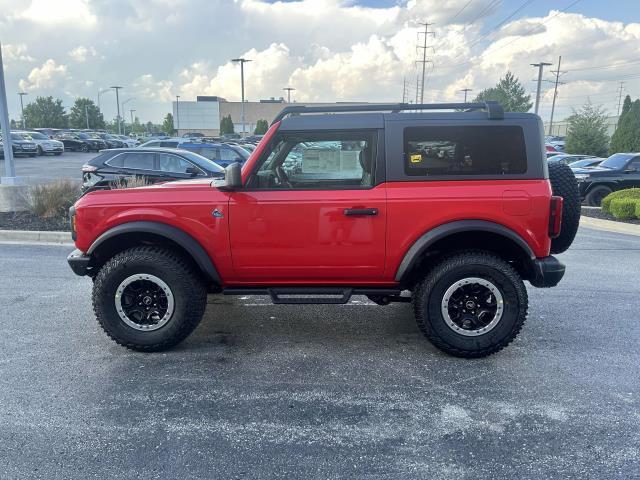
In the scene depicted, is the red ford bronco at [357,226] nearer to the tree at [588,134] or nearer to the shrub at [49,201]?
the shrub at [49,201]

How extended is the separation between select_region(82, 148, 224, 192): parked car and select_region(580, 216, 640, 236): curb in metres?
8.18

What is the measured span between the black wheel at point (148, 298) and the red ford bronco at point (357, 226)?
0.01 meters

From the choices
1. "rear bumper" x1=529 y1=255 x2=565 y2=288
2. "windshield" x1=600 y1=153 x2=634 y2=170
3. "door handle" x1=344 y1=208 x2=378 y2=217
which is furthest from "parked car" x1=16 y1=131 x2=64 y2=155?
"rear bumper" x1=529 y1=255 x2=565 y2=288

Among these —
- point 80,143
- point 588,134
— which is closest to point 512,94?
point 588,134

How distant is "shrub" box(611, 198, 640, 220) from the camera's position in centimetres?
1030

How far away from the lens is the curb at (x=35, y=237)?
341 inches

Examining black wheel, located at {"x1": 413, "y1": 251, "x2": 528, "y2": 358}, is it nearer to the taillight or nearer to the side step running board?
the side step running board

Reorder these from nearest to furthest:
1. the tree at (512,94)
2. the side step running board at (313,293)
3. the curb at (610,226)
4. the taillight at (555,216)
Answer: the taillight at (555,216), the side step running board at (313,293), the curb at (610,226), the tree at (512,94)

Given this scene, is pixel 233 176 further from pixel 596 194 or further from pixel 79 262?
pixel 596 194

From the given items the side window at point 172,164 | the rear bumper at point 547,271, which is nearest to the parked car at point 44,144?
the side window at point 172,164

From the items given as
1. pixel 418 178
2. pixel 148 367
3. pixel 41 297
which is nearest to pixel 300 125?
pixel 418 178

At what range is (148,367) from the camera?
391cm

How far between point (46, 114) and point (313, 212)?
3089 inches

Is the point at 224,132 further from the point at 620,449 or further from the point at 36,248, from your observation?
the point at 620,449
